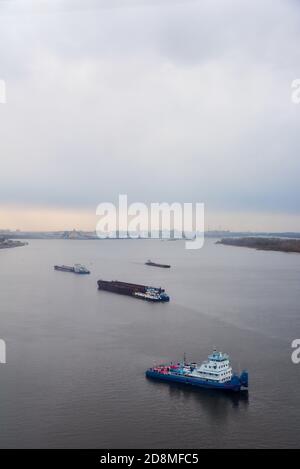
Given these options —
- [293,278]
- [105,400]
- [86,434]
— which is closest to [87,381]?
[105,400]

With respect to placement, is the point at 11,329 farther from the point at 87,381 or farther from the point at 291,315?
the point at 291,315

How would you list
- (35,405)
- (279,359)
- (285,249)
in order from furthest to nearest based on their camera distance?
(285,249) < (279,359) < (35,405)

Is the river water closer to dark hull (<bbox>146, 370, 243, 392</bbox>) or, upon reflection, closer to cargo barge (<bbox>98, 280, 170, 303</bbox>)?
dark hull (<bbox>146, 370, 243, 392</bbox>)

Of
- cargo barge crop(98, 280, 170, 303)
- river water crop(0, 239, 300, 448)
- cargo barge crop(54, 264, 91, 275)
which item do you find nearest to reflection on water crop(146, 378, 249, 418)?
river water crop(0, 239, 300, 448)

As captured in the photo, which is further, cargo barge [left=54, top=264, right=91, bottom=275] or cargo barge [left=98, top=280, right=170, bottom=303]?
cargo barge [left=54, top=264, right=91, bottom=275]

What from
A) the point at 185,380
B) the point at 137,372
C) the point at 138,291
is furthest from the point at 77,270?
the point at 185,380

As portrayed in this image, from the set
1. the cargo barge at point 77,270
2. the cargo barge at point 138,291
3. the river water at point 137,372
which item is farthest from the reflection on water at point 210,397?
the cargo barge at point 77,270

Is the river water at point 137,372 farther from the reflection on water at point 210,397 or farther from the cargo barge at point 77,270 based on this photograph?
the cargo barge at point 77,270
